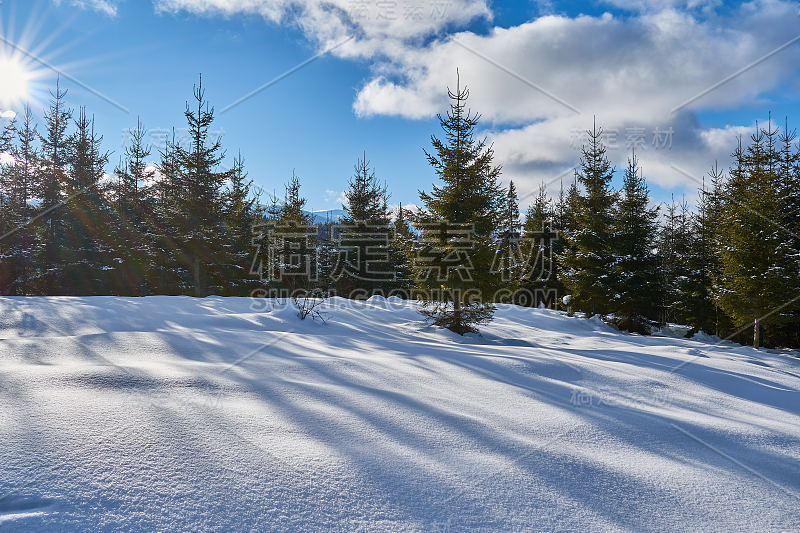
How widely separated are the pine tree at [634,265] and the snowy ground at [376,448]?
14.5 meters

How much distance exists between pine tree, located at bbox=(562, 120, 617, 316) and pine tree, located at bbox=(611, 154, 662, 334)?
0.38 meters

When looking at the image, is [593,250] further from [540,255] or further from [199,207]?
[199,207]

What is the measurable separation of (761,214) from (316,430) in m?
19.8

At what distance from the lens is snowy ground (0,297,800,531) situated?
6.27 feet

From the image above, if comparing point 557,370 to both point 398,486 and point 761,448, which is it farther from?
point 398,486

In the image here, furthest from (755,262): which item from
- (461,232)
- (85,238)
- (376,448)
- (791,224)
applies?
(85,238)

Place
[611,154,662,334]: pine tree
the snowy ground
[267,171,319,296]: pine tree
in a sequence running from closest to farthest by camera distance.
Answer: the snowy ground → [611,154,662,334]: pine tree → [267,171,319,296]: pine tree

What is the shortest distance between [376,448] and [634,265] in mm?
20596

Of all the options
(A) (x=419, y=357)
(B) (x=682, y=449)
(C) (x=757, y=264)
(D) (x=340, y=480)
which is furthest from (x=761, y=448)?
(C) (x=757, y=264)

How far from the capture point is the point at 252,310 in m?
11.7

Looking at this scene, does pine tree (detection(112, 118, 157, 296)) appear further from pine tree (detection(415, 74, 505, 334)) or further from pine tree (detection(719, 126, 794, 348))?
pine tree (detection(719, 126, 794, 348))

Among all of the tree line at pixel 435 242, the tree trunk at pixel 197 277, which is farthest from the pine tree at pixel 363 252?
the tree trunk at pixel 197 277

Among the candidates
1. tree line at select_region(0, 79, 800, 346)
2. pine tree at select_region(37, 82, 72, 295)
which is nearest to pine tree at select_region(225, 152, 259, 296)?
tree line at select_region(0, 79, 800, 346)

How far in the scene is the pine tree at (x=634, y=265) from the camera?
18328mm
